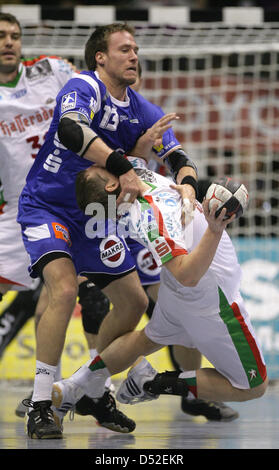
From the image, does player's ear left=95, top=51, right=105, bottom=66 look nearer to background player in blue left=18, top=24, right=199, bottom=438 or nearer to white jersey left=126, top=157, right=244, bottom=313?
background player in blue left=18, top=24, right=199, bottom=438

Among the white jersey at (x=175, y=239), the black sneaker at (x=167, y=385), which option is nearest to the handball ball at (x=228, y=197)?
the white jersey at (x=175, y=239)

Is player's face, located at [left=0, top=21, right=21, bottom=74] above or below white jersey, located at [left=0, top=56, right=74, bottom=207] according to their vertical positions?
above

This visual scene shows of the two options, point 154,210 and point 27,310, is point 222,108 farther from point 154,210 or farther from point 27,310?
point 154,210

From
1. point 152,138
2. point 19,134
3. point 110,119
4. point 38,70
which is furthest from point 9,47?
point 152,138

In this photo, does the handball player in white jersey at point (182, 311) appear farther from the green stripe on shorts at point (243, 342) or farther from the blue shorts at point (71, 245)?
the blue shorts at point (71, 245)

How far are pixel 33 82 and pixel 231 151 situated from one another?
3.49 meters

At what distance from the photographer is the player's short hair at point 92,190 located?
12.0 ft

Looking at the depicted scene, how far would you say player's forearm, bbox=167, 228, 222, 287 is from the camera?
3.40 meters

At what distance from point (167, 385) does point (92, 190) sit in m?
1.03

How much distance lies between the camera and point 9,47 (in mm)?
4996

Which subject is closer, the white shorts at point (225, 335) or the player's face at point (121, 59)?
the white shorts at point (225, 335)

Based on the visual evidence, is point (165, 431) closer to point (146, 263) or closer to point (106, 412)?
point (106, 412)

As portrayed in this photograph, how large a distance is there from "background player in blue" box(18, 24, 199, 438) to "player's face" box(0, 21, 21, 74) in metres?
0.78

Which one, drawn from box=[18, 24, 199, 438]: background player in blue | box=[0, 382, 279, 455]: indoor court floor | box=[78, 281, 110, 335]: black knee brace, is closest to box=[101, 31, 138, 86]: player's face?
box=[18, 24, 199, 438]: background player in blue
